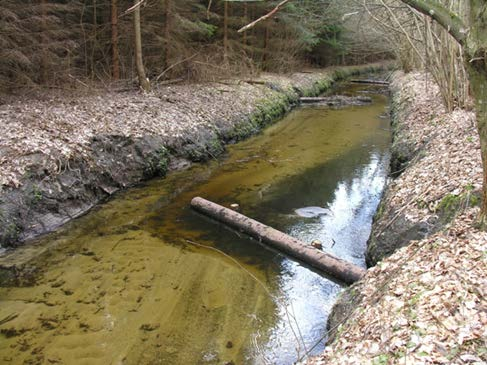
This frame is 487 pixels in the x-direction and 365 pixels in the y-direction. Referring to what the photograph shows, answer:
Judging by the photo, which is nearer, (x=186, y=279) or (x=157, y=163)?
(x=186, y=279)

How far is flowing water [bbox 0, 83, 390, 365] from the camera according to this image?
5.07m

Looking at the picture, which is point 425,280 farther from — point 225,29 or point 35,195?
point 225,29

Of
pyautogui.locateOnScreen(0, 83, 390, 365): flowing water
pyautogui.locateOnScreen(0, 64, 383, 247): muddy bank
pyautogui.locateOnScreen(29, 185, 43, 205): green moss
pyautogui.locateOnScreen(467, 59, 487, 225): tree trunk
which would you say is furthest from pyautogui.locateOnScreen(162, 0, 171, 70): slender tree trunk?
pyautogui.locateOnScreen(467, 59, 487, 225): tree trunk

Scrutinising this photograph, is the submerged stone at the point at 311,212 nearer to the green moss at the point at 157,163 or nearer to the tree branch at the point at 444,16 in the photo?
the green moss at the point at 157,163

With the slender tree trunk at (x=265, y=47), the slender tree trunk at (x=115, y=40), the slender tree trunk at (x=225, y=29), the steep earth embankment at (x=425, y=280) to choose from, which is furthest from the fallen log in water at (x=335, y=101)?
the steep earth embankment at (x=425, y=280)

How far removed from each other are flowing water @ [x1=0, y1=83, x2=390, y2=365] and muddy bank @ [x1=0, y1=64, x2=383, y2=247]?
1.56 feet

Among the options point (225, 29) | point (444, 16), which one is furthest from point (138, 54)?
point (444, 16)

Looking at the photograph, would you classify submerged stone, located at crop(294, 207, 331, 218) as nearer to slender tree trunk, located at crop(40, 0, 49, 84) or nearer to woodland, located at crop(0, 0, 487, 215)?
woodland, located at crop(0, 0, 487, 215)

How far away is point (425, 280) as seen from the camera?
13.7 feet

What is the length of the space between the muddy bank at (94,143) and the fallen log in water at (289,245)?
8.79ft

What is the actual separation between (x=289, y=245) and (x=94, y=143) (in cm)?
569

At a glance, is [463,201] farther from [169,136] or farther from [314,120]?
[314,120]

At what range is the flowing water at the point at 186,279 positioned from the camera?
5.07 meters

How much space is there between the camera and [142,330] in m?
5.35
